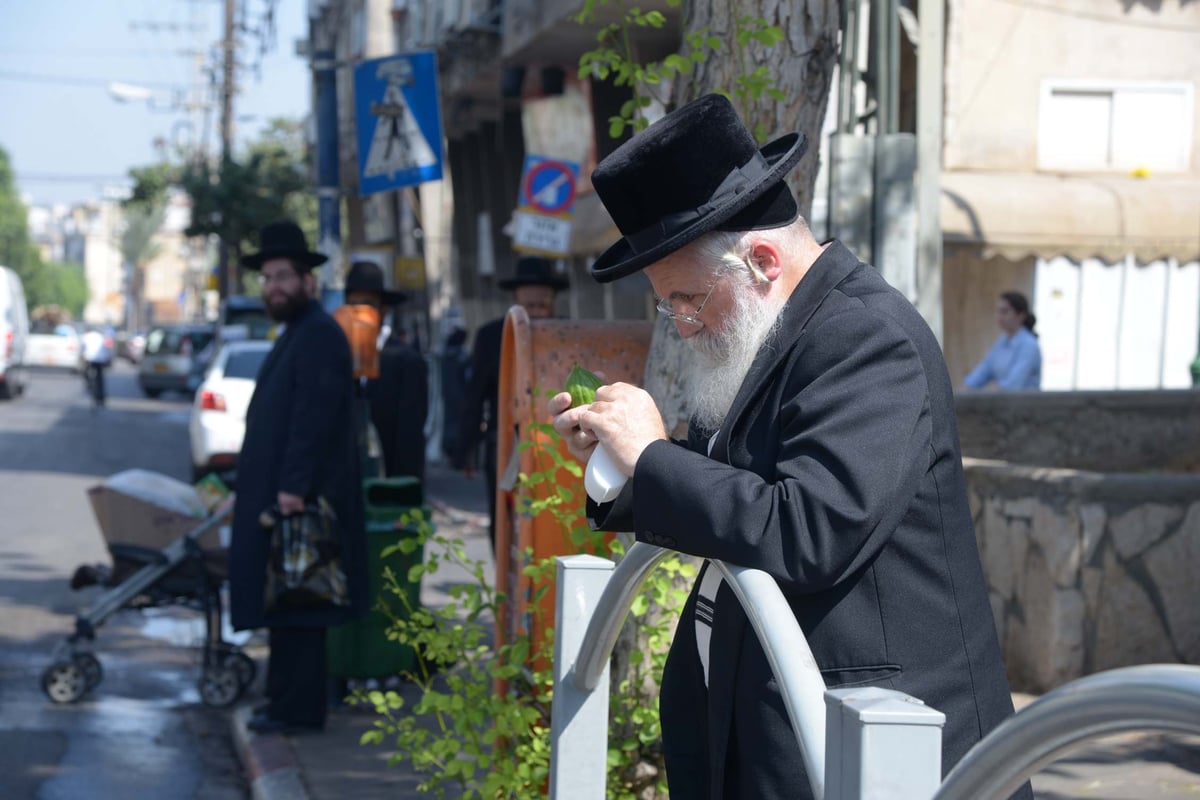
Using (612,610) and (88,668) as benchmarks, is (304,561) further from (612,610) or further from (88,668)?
(612,610)

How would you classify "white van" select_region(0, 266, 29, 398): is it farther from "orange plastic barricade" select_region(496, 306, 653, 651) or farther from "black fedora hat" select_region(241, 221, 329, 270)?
"orange plastic barricade" select_region(496, 306, 653, 651)

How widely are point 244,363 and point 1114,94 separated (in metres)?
9.62

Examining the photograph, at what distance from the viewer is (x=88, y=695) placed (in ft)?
22.7

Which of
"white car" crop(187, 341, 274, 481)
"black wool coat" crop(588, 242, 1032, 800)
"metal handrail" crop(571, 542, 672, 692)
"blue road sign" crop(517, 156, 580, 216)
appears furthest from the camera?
"white car" crop(187, 341, 274, 481)

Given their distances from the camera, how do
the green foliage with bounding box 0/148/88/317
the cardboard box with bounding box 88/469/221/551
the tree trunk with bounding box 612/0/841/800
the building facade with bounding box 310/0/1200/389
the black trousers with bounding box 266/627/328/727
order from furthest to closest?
the green foliage with bounding box 0/148/88/317 < the building facade with bounding box 310/0/1200/389 < the cardboard box with bounding box 88/469/221/551 < the black trousers with bounding box 266/627/328/727 < the tree trunk with bounding box 612/0/841/800

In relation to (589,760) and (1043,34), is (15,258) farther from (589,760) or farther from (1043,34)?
(589,760)

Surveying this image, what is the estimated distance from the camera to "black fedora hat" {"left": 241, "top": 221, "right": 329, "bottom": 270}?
20.6 ft

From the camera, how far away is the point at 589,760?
2.95 meters

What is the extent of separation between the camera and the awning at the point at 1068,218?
1355cm

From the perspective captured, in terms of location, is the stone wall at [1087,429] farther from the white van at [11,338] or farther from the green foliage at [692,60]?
the white van at [11,338]

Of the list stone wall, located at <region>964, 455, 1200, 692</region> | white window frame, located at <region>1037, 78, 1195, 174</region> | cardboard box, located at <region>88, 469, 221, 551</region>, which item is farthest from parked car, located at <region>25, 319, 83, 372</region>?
stone wall, located at <region>964, 455, 1200, 692</region>

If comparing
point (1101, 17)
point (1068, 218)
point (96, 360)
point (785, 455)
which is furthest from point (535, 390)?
point (96, 360)

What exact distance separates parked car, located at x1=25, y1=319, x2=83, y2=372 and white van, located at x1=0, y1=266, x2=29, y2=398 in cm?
1341

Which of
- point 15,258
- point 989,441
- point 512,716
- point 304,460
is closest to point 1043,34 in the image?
point 989,441
